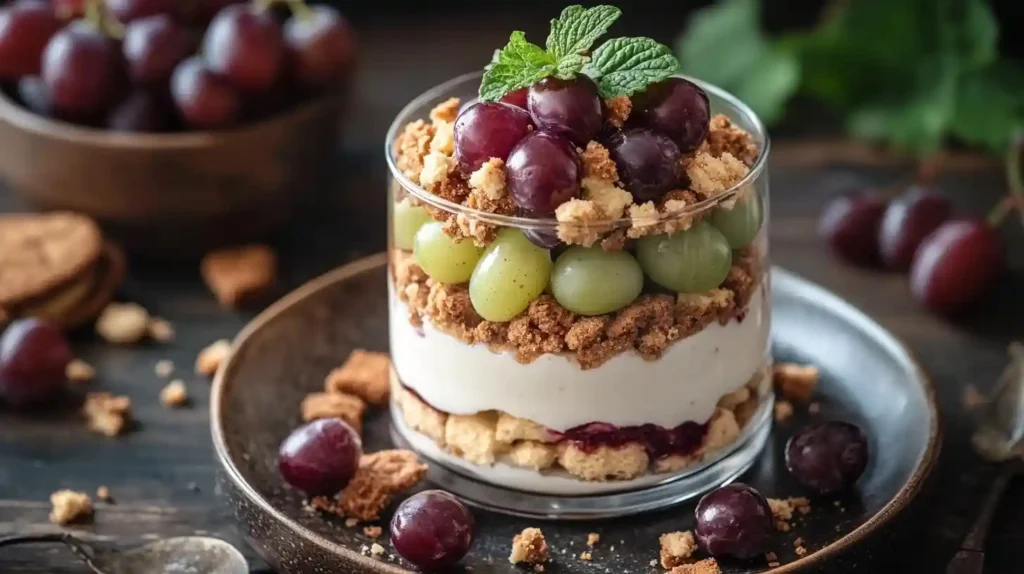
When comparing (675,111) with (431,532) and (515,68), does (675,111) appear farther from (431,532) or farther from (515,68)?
(431,532)

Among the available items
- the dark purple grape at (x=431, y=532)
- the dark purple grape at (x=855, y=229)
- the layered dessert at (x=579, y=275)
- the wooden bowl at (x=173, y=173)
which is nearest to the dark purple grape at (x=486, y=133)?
the layered dessert at (x=579, y=275)

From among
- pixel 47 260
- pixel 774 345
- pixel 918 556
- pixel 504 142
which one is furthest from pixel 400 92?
pixel 918 556

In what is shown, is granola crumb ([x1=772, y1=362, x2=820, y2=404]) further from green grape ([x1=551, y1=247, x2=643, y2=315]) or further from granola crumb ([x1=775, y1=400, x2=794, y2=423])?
green grape ([x1=551, y1=247, x2=643, y2=315])

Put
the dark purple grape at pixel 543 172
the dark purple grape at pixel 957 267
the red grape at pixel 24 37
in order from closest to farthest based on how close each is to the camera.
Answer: the dark purple grape at pixel 543 172, the dark purple grape at pixel 957 267, the red grape at pixel 24 37

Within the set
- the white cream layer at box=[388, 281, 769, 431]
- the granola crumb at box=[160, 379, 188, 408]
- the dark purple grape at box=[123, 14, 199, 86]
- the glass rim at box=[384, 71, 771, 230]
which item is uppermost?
the glass rim at box=[384, 71, 771, 230]

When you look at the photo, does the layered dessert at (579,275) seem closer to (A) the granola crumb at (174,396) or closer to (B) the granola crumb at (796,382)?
(B) the granola crumb at (796,382)

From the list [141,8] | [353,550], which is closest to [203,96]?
A: [141,8]

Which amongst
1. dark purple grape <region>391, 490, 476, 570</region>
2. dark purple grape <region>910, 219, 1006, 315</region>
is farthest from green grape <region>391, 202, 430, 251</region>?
dark purple grape <region>910, 219, 1006, 315</region>

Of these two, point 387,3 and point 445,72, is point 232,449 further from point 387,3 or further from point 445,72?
point 387,3
